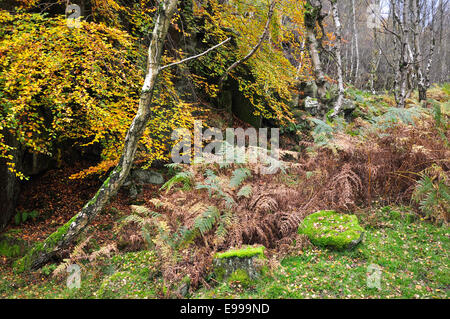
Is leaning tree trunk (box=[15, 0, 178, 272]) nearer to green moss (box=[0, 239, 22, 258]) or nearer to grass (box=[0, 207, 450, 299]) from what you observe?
grass (box=[0, 207, 450, 299])

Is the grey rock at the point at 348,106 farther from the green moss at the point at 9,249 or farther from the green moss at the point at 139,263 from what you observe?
the green moss at the point at 9,249

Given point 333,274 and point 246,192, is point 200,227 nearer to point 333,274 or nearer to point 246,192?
point 246,192

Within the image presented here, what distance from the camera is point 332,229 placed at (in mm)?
3967

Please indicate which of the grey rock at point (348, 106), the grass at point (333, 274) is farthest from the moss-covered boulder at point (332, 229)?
the grey rock at point (348, 106)

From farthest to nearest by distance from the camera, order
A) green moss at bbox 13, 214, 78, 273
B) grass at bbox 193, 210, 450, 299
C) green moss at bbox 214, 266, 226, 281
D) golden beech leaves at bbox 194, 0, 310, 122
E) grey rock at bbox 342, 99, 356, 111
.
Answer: grey rock at bbox 342, 99, 356, 111 → golden beech leaves at bbox 194, 0, 310, 122 → green moss at bbox 13, 214, 78, 273 → green moss at bbox 214, 266, 226, 281 → grass at bbox 193, 210, 450, 299

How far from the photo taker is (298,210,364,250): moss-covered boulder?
3.75 meters

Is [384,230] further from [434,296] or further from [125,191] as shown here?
[125,191]

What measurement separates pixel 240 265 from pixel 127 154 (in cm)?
278

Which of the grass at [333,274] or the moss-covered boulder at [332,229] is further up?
the moss-covered boulder at [332,229]

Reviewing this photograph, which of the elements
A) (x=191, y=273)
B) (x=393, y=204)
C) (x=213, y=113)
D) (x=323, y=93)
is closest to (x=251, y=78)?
(x=213, y=113)

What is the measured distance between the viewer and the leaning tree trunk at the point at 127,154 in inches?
178

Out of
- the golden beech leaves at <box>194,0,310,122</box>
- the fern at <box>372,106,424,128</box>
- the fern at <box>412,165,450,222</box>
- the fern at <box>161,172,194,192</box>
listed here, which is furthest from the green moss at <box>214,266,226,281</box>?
the golden beech leaves at <box>194,0,310,122</box>

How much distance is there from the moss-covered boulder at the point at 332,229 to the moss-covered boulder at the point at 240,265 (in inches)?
39.4

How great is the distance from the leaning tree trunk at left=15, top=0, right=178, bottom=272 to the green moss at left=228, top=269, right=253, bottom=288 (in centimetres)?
268
